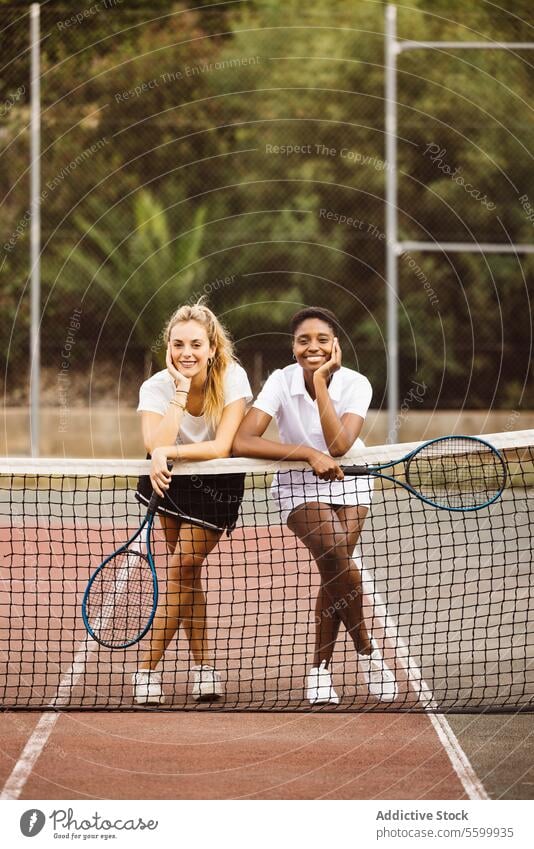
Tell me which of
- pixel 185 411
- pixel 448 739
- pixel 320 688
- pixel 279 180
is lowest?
pixel 448 739

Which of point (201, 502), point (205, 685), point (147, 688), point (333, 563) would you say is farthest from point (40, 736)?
point (333, 563)

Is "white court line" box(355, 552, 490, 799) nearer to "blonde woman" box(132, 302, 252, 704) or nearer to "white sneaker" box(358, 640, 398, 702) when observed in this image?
"white sneaker" box(358, 640, 398, 702)

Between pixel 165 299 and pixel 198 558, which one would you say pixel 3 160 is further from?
pixel 198 558

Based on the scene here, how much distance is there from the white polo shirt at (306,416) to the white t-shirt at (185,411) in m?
0.14

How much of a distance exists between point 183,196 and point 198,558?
18.2 m

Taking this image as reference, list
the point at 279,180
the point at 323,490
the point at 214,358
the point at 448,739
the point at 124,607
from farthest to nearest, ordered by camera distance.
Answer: the point at 279,180 → the point at 124,607 → the point at 323,490 → the point at 214,358 → the point at 448,739

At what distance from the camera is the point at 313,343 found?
217 inches

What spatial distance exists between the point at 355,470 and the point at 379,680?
109cm

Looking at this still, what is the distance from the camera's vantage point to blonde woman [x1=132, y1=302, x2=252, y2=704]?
5.36 meters

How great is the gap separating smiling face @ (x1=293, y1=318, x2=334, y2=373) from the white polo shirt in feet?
0.36

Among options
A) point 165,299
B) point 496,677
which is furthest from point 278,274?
point 496,677

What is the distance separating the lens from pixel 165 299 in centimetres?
2212

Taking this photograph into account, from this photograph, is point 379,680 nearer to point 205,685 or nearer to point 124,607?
point 205,685

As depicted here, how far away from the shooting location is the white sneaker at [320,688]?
5457 mm
